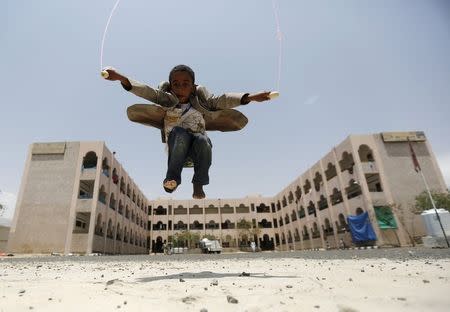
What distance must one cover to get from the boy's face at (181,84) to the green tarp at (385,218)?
2516cm

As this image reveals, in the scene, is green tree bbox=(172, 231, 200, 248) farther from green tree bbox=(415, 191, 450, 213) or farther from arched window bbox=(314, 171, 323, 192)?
green tree bbox=(415, 191, 450, 213)

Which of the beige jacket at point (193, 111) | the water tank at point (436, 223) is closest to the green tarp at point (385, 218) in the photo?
the water tank at point (436, 223)

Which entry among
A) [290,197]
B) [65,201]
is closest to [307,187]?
[290,197]

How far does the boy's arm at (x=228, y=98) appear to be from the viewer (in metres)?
4.24

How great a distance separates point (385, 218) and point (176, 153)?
2587cm

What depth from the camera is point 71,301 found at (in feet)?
6.56

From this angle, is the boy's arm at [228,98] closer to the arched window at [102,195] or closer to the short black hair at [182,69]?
the short black hair at [182,69]

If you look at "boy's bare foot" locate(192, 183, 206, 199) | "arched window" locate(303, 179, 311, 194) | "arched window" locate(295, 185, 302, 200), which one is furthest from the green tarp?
"boy's bare foot" locate(192, 183, 206, 199)

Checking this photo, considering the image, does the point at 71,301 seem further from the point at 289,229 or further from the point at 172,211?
the point at 172,211

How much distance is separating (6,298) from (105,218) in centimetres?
2880

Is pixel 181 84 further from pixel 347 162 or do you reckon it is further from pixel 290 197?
pixel 290 197

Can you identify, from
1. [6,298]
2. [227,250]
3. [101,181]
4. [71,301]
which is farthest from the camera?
[227,250]

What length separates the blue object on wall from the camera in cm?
2462

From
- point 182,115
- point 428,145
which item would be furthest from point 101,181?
point 428,145
